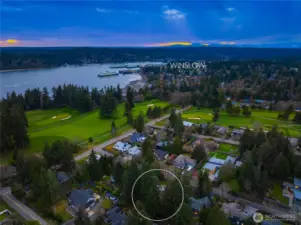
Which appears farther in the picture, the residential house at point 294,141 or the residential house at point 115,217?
the residential house at point 294,141

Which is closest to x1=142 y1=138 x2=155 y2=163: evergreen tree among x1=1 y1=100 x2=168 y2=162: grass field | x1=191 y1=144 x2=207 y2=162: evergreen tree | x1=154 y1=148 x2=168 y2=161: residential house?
x1=154 y1=148 x2=168 y2=161: residential house

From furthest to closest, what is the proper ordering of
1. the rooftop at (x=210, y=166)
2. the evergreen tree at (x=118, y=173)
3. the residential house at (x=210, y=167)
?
the rooftop at (x=210, y=166), the residential house at (x=210, y=167), the evergreen tree at (x=118, y=173)

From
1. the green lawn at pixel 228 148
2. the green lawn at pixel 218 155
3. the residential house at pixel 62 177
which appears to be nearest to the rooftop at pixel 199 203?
the green lawn at pixel 218 155

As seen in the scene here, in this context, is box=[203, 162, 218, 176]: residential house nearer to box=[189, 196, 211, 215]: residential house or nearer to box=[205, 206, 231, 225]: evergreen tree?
box=[189, 196, 211, 215]: residential house

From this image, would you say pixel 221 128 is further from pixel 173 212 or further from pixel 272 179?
pixel 173 212

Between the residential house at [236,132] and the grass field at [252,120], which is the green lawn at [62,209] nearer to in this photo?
the residential house at [236,132]

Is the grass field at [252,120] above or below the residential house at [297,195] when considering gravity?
above
